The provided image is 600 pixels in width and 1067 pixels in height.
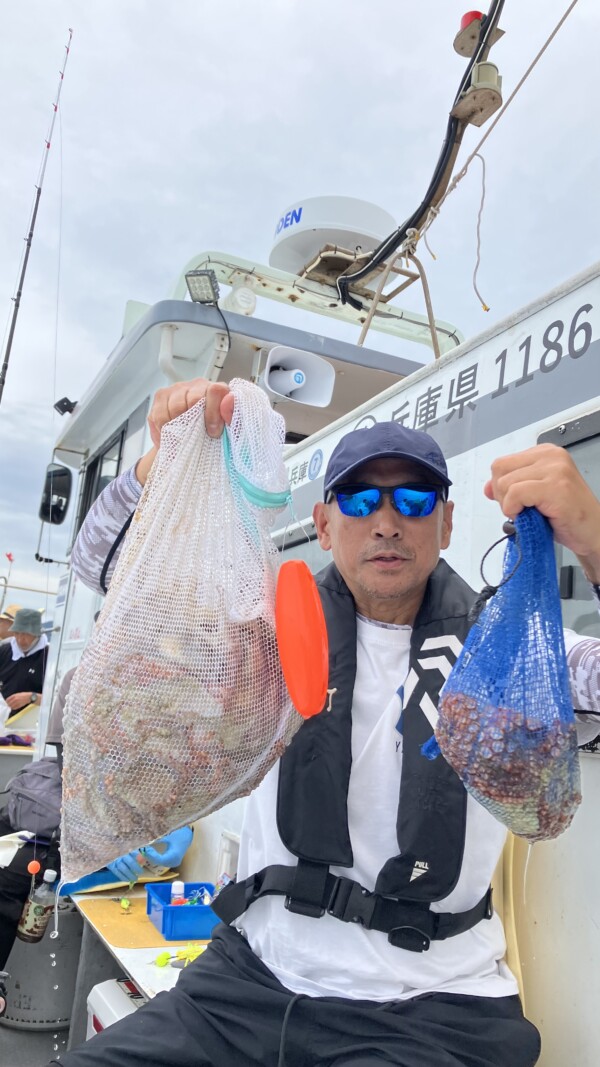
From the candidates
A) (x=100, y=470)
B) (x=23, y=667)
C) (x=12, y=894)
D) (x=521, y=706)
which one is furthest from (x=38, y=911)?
(x=23, y=667)

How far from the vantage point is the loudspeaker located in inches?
158

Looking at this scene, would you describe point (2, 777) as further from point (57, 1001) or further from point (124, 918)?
point (124, 918)

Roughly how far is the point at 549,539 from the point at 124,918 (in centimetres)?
294

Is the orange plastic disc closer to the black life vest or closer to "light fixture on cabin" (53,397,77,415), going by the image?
the black life vest

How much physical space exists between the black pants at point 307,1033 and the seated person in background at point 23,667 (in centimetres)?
664

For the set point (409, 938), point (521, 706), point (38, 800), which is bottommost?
point (38, 800)

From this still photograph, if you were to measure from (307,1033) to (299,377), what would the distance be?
125 inches

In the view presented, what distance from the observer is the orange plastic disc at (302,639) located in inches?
47.5

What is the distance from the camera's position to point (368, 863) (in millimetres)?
1589

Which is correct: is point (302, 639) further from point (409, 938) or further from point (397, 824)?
point (409, 938)

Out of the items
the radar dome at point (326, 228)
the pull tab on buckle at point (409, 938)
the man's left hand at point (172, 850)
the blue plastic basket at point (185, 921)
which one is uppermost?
the radar dome at point (326, 228)

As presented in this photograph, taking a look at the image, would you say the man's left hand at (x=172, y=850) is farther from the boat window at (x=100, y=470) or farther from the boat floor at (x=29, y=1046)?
the boat window at (x=100, y=470)

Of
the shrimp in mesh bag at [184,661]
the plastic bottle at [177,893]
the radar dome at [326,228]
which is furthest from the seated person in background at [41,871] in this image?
the radar dome at [326,228]

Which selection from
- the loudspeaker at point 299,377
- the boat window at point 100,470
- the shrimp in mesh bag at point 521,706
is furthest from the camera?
the boat window at point 100,470
